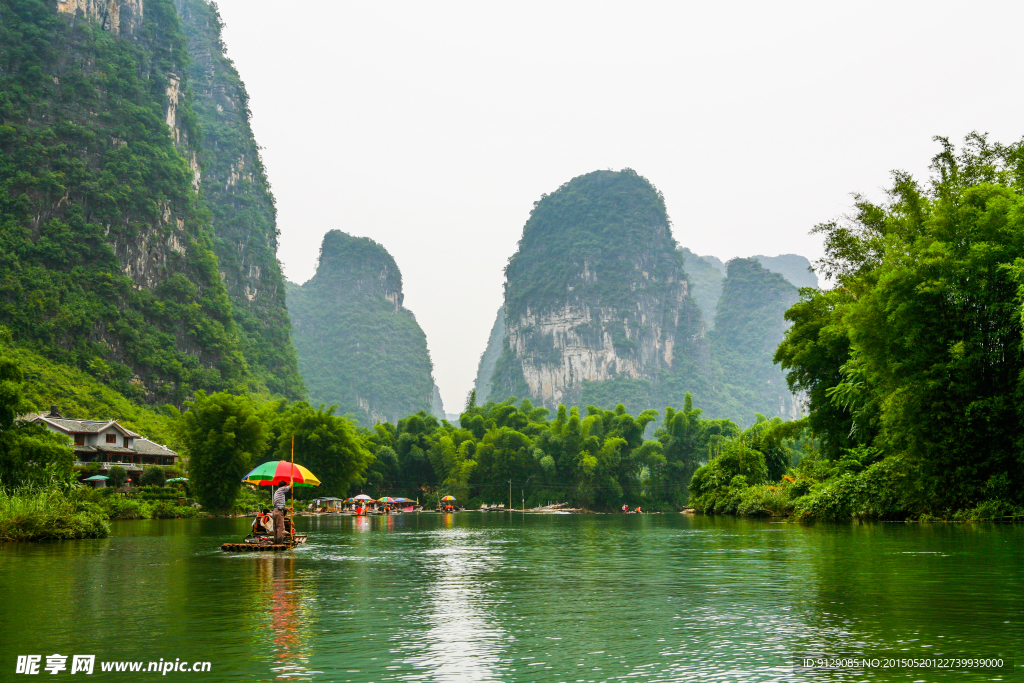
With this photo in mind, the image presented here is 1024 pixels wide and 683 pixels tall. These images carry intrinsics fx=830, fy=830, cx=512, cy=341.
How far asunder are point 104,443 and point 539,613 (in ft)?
176

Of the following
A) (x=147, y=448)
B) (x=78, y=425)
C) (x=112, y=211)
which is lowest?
(x=147, y=448)

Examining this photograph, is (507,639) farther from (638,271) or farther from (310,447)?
(638,271)

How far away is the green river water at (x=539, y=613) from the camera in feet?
21.7

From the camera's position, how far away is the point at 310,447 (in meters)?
66.8

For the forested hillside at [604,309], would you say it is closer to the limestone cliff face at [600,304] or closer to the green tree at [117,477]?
the limestone cliff face at [600,304]

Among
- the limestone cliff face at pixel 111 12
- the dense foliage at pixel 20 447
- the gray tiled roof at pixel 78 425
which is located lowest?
the dense foliage at pixel 20 447

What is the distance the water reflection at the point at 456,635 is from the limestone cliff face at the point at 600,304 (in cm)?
15306

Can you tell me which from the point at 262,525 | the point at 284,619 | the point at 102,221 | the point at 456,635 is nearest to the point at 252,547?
the point at 262,525

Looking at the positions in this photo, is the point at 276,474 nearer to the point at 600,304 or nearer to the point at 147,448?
the point at 147,448

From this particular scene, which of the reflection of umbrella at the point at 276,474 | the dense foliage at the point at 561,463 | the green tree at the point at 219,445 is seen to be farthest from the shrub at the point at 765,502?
the dense foliage at the point at 561,463

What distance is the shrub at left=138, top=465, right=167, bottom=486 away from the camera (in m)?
53.2

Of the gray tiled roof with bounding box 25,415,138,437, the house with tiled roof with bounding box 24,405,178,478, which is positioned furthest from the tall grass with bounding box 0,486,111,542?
the gray tiled roof with bounding box 25,415,138,437

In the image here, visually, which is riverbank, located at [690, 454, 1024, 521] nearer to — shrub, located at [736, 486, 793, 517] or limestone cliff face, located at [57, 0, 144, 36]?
shrub, located at [736, 486, 793, 517]

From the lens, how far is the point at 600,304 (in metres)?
Result: 175
